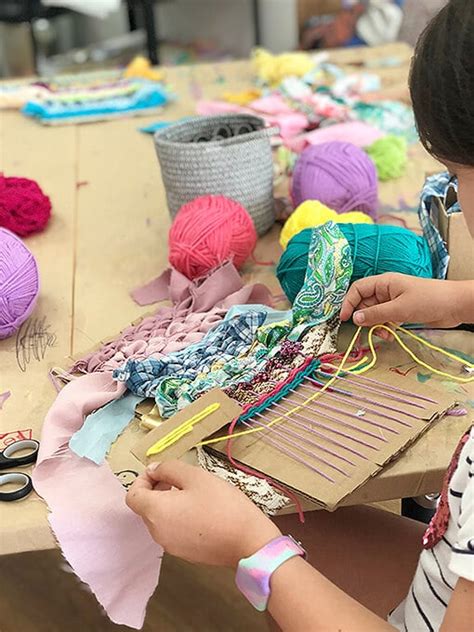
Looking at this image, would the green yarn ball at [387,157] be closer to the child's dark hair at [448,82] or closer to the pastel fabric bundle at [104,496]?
the pastel fabric bundle at [104,496]

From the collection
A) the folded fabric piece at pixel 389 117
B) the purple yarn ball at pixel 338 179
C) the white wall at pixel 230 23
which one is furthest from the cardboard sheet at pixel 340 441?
the white wall at pixel 230 23

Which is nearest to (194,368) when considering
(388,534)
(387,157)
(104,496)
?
(104,496)

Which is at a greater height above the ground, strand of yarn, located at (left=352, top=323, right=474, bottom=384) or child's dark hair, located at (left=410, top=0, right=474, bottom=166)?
child's dark hair, located at (left=410, top=0, right=474, bottom=166)

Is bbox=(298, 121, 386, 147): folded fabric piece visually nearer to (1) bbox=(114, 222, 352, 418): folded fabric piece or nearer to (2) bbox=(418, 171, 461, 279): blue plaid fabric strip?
(2) bbox=(418, 171, 461, 279): blue plaid fabric strip

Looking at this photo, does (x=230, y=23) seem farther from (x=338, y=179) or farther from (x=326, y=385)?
(x=326, y=385)

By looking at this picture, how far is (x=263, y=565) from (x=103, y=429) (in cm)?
24

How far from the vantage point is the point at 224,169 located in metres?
1.12

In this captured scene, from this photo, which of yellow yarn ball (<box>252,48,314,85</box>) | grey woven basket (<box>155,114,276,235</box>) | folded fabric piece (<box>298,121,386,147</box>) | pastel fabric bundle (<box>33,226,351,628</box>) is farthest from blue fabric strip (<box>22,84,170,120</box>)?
pastel fabric bundle (<box>33,226,351,628</box>)

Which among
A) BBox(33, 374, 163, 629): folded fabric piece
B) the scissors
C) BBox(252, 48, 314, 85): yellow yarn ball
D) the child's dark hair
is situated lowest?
BBox(33, 374, 163, 629): folded fabric piece

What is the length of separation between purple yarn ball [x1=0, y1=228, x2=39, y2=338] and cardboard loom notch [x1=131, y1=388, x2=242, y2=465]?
0.29 meters

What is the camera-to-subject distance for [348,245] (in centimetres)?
89

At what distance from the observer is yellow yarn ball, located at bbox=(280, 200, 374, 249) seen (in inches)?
41.6

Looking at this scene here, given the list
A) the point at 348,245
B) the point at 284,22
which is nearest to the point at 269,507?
the point at 348,245

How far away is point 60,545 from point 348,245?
44cm
